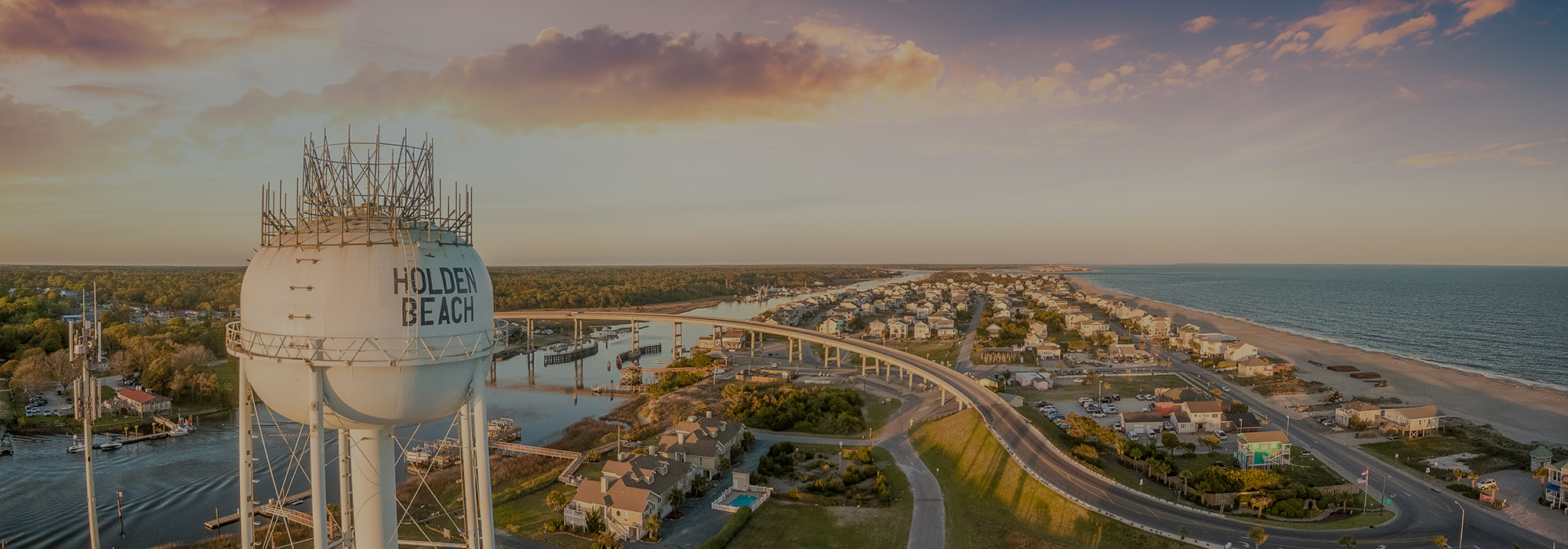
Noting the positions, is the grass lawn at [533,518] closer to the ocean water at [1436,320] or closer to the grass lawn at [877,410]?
the grass lawn at [877,410]

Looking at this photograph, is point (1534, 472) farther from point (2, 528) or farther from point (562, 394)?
point (2, 528)

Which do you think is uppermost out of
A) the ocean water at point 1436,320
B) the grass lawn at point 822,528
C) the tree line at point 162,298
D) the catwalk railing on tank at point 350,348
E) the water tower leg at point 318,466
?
the catwalk railing on tank at point 350,348

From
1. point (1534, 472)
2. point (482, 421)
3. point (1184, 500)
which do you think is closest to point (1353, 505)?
point (1184, 500)

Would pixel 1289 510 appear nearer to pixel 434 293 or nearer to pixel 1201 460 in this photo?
pixel 1201 460

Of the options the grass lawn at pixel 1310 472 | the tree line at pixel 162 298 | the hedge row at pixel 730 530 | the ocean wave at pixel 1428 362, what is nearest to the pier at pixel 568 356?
the tree line at pixel 162 298

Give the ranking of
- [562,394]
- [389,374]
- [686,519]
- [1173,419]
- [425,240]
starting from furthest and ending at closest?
[562,394]
[1173,419]
[686,519]
[425,240]
[389,374]

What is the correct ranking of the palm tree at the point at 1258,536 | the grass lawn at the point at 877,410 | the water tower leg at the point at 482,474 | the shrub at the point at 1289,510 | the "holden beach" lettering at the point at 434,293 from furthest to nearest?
the grass lawn at the point at 877,410 → the shrub at the point at 1289,510 → the palm tree at the point at 1258,536 → the water tower leg at the point at 482,474 → the "holden beach" lettering at the point at 434,293
